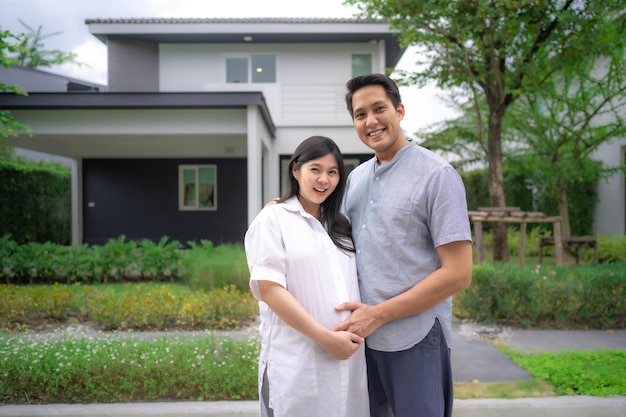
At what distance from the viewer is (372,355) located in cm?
205

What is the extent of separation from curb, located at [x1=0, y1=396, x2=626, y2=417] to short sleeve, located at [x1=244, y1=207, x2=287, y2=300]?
1926 millimetres

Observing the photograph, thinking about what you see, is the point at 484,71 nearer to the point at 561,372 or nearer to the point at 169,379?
the point at 561,372

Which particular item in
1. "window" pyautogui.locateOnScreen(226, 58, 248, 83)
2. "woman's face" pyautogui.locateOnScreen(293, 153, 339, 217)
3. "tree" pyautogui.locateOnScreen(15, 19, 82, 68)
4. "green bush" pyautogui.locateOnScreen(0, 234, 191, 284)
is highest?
"tree" pyautogui.locateOnScreen(15, 19, 82, 68)

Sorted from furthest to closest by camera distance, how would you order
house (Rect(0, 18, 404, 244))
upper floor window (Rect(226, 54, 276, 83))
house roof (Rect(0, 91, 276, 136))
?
upper floor window (Rect(226, 54, 276, 83))
house (Rect(0, 18, 404, 244))
house roof (Rect(0, 91, 276, 136))

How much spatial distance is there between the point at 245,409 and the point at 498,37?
649 cm

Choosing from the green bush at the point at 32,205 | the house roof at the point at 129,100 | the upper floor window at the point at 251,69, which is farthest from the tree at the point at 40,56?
the house roof at the point at 129,100

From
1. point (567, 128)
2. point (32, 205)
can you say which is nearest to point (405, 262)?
point (567, 128)

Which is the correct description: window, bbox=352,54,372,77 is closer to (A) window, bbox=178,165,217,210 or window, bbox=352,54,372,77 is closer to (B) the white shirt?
(A) window, bbox=178,165,217,210

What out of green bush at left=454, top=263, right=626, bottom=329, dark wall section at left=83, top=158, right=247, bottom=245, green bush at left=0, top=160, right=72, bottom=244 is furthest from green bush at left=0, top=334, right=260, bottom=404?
dark wall section at left=83, top=158, right=247, bottom=245

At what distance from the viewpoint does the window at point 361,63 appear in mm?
15352

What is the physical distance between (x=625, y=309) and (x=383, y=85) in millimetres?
5434

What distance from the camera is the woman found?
188 centimetres

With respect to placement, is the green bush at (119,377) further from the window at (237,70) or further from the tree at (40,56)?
the tree at (40,56)

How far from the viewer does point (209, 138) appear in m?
12.1
